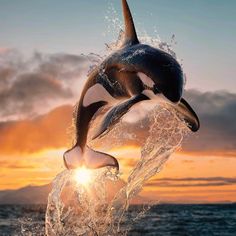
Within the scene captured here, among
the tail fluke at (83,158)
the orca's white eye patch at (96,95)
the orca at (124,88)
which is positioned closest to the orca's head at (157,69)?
the orca at (124,88)

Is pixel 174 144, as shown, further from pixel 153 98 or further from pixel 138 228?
pixel 138 228

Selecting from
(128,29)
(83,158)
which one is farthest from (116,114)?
(128,29)

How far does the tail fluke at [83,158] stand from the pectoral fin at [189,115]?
62.5 inches

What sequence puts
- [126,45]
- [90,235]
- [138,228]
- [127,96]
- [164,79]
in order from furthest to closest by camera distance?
[138,228] → [90,235] → [126,45] → [127,96] → [164,79]

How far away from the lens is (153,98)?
7707mm

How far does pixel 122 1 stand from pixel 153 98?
2.84m

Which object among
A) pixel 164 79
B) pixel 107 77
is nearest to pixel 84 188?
pixel 107 77

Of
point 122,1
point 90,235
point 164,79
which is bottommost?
point 90,235

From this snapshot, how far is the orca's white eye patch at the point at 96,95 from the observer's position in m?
8.68

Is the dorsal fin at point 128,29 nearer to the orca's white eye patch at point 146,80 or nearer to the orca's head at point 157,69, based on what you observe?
the orca's head at point 157,69

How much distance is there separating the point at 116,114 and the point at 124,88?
92 cm

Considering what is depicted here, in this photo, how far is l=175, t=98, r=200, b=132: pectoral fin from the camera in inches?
340

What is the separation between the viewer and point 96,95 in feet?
29.3

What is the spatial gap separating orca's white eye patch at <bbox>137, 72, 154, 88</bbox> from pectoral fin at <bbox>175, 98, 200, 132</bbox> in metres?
1.18
